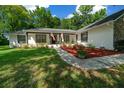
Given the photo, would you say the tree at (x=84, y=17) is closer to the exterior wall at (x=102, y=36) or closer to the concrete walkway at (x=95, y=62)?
the exterior wall at (x=102, y=36)

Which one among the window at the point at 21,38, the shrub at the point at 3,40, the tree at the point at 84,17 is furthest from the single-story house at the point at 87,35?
the tree at the point at 84,17

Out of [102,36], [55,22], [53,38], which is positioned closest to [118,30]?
[102,36]

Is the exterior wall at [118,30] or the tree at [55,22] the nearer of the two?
the exterior wall at [118,30]

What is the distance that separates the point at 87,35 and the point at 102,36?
534cm

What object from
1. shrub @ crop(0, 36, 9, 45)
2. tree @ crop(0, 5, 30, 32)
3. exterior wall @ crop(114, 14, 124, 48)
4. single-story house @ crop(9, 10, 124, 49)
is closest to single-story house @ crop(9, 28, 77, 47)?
single-story house @ crop(9, 10, 124, 49)

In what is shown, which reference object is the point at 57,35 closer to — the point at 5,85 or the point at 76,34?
the point at 76,34

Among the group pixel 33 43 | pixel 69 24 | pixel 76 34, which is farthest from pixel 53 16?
pixel 33 43

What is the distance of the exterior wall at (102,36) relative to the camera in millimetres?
14235

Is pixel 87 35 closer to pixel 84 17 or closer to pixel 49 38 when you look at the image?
pixel 49 38

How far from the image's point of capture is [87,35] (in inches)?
832

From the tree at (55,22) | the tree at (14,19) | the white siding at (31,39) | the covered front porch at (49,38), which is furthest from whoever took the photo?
the tree at (55,22)

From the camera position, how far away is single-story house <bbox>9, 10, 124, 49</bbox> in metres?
13.9

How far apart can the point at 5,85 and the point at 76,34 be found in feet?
72.6
